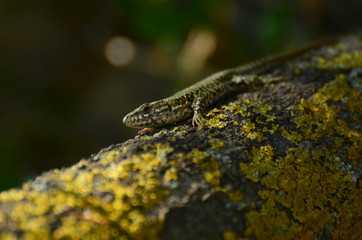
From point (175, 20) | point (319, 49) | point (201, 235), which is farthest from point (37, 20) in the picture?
point (201, 235)

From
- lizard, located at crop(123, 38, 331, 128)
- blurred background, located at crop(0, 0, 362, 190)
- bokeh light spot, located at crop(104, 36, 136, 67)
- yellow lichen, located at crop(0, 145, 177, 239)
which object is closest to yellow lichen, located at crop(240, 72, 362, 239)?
yellow lichen, located at crop(0, 145, 177, 239)

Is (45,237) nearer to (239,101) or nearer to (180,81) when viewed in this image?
(239,101)

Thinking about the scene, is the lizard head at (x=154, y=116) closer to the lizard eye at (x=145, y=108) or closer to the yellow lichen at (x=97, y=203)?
the lizard eye at (x=145, y=108)

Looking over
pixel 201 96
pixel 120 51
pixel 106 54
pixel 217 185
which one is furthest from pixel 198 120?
pixel 106 54

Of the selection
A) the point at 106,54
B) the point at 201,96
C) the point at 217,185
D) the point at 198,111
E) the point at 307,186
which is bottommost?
the point at 307,186

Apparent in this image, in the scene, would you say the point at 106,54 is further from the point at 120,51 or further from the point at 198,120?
the point at 198,120

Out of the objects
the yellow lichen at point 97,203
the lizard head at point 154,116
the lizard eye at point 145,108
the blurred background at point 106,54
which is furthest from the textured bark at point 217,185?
the blurred background at point 106,54

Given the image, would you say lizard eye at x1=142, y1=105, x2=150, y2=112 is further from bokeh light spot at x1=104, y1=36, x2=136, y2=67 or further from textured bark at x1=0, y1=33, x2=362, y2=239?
bokeh light spot at x1=104, y1=36, x2=136, y2=67
